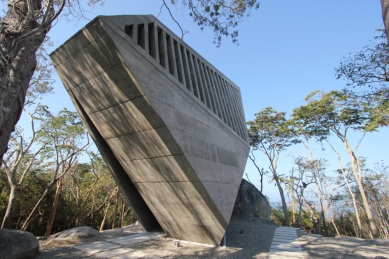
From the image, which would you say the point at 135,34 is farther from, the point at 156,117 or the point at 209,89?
the point at 209,89

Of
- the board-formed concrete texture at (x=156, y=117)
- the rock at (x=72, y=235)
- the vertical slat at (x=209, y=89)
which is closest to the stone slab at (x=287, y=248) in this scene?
the board-formed concrete texture at (x=156, y=117)

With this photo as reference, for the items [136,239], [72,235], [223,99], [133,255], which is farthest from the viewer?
[223,99]

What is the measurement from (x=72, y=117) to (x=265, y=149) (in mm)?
17187

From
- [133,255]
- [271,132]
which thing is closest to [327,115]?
[271,132]

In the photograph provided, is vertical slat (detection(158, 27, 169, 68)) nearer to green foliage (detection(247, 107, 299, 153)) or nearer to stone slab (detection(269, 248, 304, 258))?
stone slab (detection(269, 248, 304, 258))

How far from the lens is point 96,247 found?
6359 millimetres

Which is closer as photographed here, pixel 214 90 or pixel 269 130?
pixel 214 90

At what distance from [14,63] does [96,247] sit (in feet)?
17.8

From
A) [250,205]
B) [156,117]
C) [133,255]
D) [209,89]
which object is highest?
[209,89]

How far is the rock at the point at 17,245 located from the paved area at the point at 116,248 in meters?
1.28

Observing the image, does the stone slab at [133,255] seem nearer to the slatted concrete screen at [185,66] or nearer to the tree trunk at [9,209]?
the slatted concrete screen at [185,66]

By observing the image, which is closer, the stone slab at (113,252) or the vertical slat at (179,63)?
the stone slab at (113,252)

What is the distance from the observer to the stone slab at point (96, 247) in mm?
6012

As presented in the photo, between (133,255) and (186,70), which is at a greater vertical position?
(186,70)
